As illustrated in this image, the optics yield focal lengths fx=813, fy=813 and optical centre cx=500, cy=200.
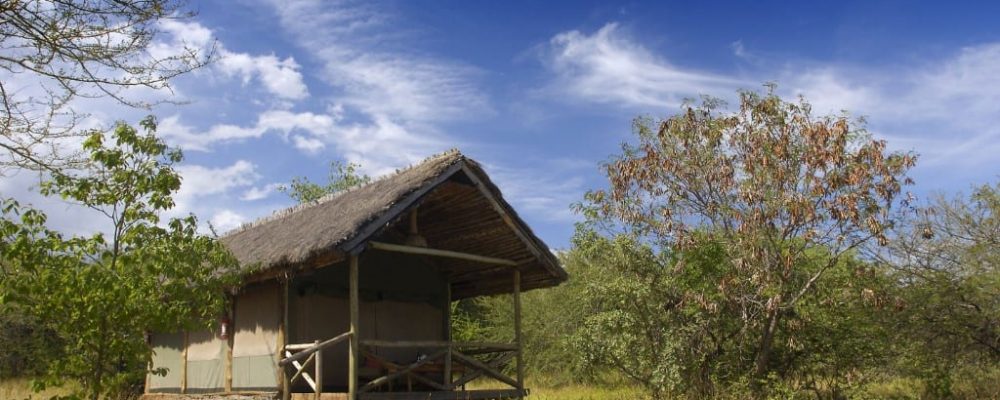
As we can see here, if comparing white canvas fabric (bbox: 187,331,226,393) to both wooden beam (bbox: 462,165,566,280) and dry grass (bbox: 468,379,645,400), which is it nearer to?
wooden beam (bbox: 462,165,566,280)

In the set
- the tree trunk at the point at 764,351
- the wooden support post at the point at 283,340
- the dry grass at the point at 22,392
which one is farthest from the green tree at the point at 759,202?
the dry grass at the point at 22,392

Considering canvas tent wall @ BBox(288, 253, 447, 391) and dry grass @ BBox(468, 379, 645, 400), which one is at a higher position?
canvas tent wall @ BBox(288, 253, 447, 391)

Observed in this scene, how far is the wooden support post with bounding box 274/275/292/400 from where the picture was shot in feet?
32.8

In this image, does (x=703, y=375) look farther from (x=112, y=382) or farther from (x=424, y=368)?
(x=112, y=382)

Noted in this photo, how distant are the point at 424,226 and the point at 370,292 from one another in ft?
4.04

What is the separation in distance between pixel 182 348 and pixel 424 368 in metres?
4.07

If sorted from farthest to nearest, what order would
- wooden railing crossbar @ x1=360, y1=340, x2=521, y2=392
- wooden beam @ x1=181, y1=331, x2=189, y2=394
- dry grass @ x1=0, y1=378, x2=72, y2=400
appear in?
1. dry grass @ x1=0, y1=378, x2=72, y2=400
2. wooden beam @ x1=181, y1=331, x2=189, y2=394
3. wooden railing crossbar @ x1=360, y1=340, x2=521, y2=392

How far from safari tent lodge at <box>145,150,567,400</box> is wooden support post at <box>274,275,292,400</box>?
0.02m

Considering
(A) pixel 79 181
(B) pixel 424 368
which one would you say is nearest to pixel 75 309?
(A) pixel 79 181

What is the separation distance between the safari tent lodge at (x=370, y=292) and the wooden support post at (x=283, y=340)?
2 centimetres

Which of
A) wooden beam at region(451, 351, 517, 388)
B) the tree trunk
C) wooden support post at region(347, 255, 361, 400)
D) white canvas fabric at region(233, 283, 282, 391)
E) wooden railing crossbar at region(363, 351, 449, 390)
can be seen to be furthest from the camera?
the tree trunk

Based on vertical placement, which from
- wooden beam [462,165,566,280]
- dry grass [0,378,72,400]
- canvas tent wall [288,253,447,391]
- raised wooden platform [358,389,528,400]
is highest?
wooden beam [462,165,566,280]

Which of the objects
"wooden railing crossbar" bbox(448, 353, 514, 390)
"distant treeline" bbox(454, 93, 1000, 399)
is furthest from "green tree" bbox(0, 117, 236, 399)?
"distant treeline" bbox(454, 93, 1000, 399)

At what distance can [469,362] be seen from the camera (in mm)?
10984
